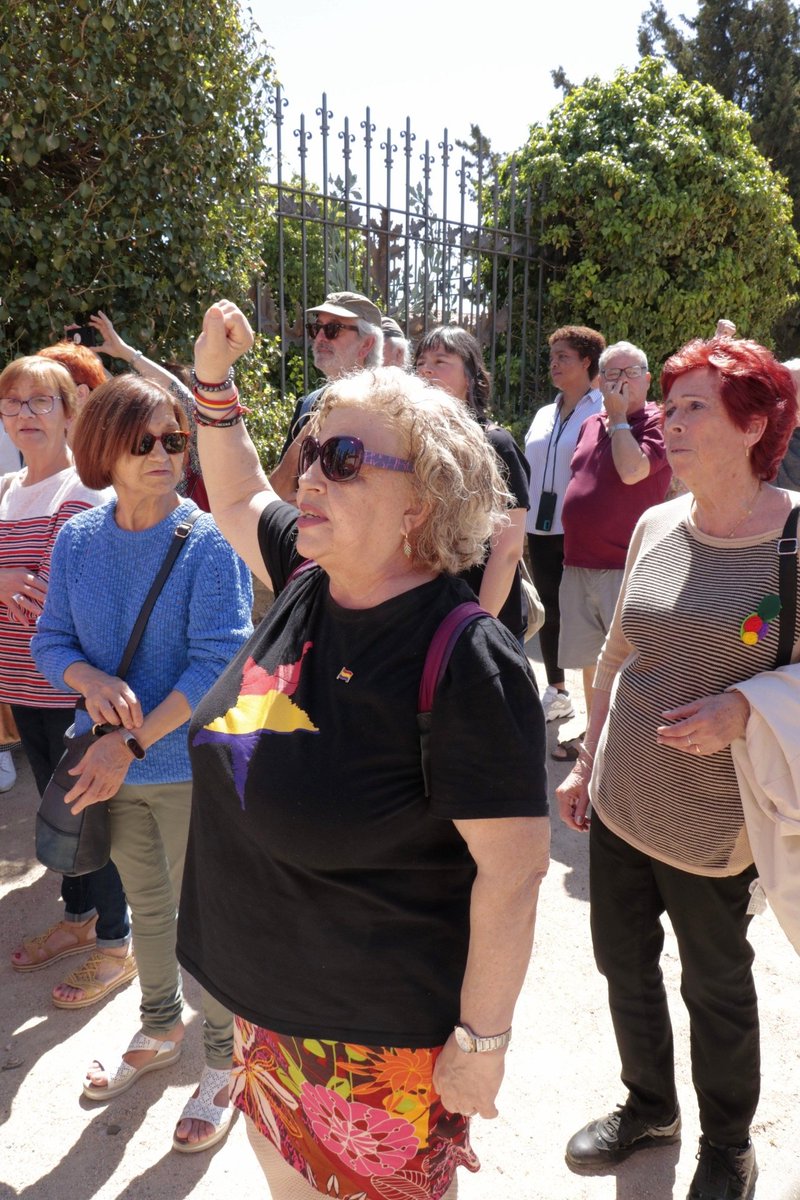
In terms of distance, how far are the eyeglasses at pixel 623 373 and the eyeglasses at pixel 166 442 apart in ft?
8.86

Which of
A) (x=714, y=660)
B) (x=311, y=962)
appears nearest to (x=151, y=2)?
(x=714, y=660)

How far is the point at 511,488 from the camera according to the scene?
3129 millimetres

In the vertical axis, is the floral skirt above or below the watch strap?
below

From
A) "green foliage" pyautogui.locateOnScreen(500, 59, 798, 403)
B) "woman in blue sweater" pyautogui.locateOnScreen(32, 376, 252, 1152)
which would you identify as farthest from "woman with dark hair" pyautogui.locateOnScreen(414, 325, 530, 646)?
"green foliage" pyautogui.locateOnScreen(500, 59, 798, 403)

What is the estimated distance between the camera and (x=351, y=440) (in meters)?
1.60

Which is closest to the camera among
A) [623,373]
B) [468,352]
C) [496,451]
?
[496,451]

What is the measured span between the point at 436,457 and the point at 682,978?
1.43m

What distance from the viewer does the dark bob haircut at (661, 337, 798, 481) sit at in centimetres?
211

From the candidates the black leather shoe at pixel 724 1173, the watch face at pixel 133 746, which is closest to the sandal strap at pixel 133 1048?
the watch face at pixel 133 746

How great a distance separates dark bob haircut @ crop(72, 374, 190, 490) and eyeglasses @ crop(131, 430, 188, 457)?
16 millimetres

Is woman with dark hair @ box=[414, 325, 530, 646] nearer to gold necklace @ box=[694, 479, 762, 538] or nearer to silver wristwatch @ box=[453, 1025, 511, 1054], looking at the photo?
gold necklace @ box=[694, 479, 762, 538]

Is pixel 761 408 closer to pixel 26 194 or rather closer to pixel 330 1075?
pixel 330 1075

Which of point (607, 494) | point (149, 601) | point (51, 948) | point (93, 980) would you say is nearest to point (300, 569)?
point (149, 601)

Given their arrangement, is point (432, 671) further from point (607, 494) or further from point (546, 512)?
point (546, 512)
